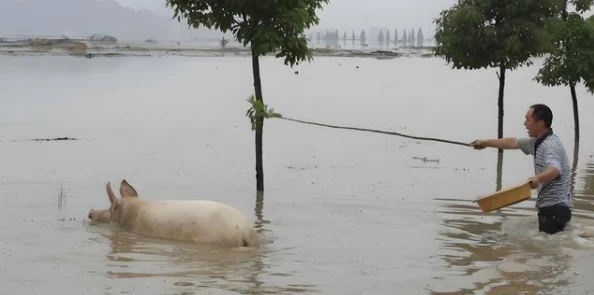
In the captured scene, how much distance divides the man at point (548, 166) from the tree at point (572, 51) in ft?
44.4

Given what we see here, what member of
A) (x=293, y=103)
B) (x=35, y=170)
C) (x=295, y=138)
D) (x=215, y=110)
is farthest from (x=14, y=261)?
(x=293, y=103)

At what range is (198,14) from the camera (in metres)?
14.6

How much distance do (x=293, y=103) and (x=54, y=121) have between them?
13.8 meters

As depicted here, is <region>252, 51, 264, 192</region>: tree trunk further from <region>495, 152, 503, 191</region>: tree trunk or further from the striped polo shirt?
the striped polo shirt

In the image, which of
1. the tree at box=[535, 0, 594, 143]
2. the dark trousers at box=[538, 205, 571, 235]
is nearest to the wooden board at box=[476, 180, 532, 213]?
the dark trousers at box=[538, 205, 571, 235]

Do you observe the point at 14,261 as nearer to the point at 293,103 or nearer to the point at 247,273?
the point at 247,273

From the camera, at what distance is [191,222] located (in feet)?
35.2

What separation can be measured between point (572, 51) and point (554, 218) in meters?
14.6

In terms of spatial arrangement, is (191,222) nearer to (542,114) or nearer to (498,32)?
(542,114)

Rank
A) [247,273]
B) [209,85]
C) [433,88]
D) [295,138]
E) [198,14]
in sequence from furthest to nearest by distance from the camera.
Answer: [433,88] < [209,85] < [295,138] < [198,14] < [247,273]

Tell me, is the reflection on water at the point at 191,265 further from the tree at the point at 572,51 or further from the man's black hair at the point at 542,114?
the tree at the point at 572,51

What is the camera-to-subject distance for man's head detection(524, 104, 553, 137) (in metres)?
10.5

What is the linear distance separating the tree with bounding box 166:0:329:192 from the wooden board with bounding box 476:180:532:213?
4.29 metres

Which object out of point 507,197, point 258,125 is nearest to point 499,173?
point 258,125
